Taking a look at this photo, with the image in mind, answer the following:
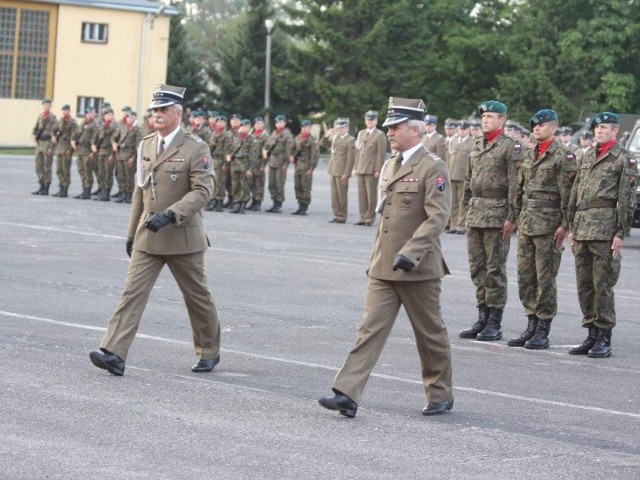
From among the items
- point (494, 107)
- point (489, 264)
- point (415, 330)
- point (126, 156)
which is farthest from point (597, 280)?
point (126, 156)

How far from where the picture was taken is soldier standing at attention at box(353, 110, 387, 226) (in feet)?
88.5

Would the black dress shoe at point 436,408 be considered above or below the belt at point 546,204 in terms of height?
below

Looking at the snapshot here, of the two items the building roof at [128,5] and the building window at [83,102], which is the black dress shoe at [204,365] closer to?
the building roof at [128,5]

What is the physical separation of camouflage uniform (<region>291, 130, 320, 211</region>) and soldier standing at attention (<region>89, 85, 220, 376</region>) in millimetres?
18685

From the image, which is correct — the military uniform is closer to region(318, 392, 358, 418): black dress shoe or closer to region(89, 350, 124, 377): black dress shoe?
region(89, 350, 124, 377): black dress shoe

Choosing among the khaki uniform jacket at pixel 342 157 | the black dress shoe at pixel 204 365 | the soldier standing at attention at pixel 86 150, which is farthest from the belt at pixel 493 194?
the soldier standing at attention at pixel 86 150

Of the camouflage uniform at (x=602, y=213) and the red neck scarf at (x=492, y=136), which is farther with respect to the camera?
the red neck scarf at (x=492, y=136)

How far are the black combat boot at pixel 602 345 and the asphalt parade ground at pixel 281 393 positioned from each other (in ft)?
0.34

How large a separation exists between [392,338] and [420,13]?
57.0 m

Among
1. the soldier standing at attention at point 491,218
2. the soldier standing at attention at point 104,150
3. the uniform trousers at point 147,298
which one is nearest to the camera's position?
the uniform trousers at point 147,298

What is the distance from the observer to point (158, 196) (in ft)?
33.0

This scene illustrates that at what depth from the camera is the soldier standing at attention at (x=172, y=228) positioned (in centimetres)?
988

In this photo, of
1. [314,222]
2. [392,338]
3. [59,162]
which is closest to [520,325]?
[392,338]

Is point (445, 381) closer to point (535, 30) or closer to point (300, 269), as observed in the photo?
point (300, 269)
